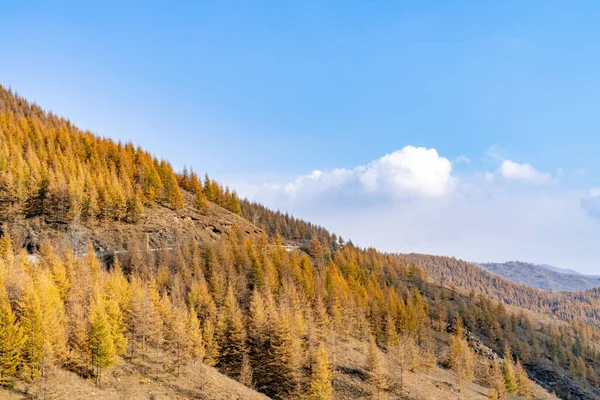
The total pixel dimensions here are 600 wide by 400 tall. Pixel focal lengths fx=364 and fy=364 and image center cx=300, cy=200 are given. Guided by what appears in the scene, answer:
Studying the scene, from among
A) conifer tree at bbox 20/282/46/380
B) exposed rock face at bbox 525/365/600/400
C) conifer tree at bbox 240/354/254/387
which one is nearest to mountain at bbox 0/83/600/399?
conifer tree at bbox 20/282/46/380

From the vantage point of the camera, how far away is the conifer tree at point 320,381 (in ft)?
205

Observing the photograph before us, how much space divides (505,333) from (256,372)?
140 m

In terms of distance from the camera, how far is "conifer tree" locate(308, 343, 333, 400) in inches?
2466

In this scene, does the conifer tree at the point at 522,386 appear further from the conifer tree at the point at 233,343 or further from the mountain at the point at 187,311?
the conifer tree at the point at 233,343

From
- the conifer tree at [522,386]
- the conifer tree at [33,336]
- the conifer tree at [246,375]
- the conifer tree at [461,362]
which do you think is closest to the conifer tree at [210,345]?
the conifer tree at [246,375]

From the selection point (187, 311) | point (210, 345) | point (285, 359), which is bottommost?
point (210, 345)

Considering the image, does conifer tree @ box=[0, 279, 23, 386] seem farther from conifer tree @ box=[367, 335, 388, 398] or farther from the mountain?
conifer tree @ box=[367, 335, 388, 398]

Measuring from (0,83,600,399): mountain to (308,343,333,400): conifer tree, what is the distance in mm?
298

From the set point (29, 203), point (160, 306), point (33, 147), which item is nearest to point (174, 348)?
point (160, 306)

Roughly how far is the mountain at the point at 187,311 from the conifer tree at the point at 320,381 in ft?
0.98

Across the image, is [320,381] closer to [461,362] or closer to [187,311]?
[187,311]

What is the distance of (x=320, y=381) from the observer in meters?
63.1

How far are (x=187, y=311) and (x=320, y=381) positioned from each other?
31.8m

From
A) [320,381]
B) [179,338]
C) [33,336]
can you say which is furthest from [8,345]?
[320,381]
